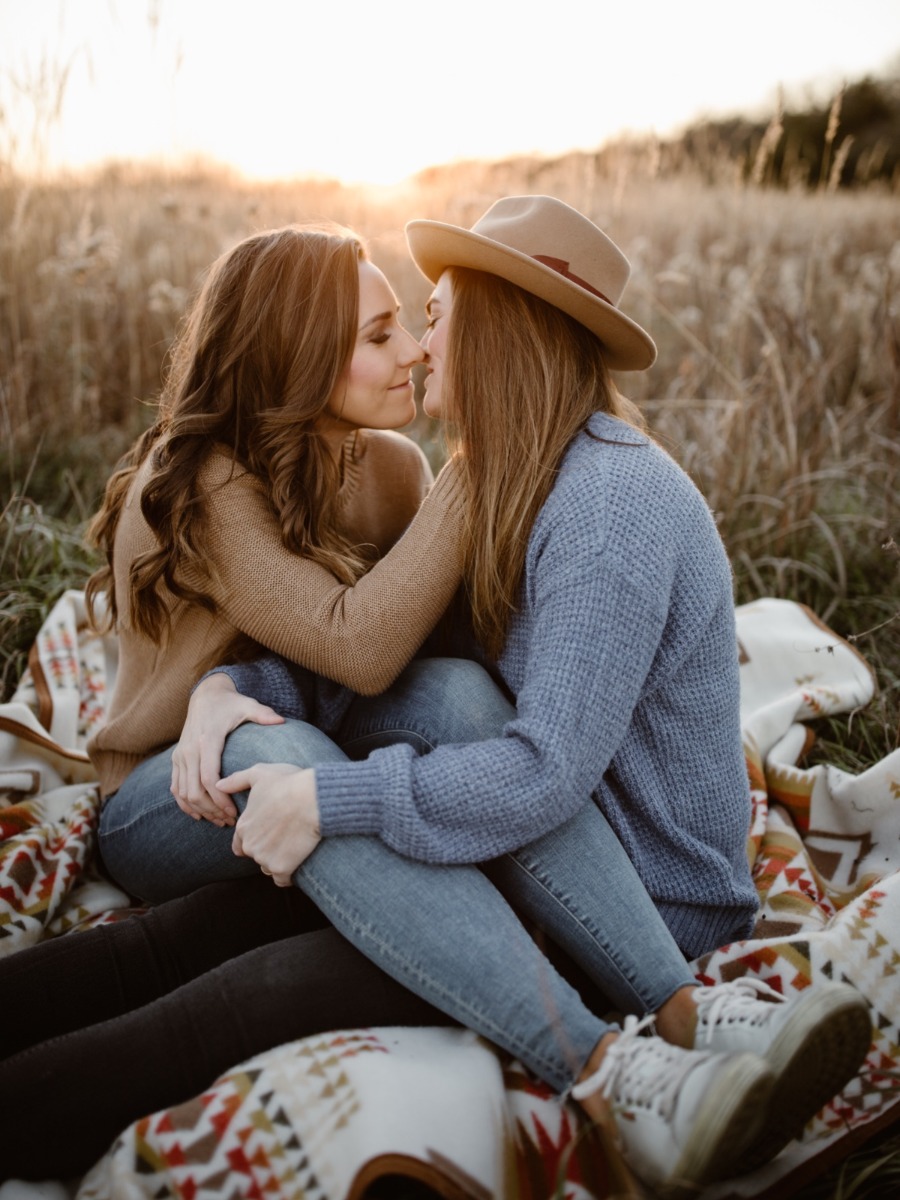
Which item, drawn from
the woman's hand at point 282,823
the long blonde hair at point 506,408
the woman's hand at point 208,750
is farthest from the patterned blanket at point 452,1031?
the long blonde hair at point 506,408

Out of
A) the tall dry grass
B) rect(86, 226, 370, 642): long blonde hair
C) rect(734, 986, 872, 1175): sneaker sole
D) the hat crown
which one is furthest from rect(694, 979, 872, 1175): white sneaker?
the tall dry grass

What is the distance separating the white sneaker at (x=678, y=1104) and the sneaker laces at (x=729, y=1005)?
0.28ft

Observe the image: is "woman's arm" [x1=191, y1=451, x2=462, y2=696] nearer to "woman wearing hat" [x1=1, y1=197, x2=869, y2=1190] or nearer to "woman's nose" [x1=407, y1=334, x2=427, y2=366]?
"woman wearing hat" [x1=1, y1=197, x2=869, y2=1190]

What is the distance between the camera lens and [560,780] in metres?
1.46

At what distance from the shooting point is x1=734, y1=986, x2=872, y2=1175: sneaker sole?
1187 mm

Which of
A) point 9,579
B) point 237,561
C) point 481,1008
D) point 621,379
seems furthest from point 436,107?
point 481,1008

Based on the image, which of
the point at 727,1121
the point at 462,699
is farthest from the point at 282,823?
the point at 727,1121

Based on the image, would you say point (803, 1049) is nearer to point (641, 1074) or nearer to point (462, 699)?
point (641, 1074)

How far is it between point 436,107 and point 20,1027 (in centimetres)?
402

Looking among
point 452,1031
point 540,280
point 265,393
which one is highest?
point 540,280

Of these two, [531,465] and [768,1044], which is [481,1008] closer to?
[768,1044]

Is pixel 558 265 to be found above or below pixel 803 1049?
above

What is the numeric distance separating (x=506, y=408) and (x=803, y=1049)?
1127mm

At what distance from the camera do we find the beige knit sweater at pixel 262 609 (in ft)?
5.93
